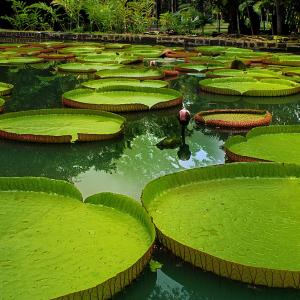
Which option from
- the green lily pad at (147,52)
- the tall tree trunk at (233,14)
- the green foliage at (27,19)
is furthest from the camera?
the green foliage at (27,19)

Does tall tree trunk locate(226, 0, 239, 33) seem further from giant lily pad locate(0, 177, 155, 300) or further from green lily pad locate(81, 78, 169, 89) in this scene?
giant lily pad locate(0, 177, 155, 300)

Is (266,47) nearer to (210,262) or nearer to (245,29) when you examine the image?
(245,29)

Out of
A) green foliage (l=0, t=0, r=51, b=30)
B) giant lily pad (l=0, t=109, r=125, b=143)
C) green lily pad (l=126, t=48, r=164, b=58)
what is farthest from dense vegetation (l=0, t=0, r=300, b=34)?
giant lily pad (l=0, t=109, r=125, b=143)

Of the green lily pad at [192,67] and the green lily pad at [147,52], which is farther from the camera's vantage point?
the green lily pad at [147,52]

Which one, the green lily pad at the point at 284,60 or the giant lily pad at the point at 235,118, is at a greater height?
the green lily pad at the point at 284,60

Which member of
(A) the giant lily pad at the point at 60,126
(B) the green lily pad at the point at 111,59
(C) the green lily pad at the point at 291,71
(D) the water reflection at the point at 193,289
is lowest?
(D) the water reflection at the point at 193,289

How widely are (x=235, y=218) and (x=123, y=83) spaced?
479cm

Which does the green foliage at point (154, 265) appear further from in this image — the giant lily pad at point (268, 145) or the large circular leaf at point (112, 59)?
the large circular leaf at point (112, 59)

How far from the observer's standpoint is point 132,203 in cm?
268

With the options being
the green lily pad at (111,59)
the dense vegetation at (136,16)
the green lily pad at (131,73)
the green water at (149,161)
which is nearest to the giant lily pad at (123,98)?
the green water at (149,161)

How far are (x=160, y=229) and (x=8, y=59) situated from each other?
882 centimetres

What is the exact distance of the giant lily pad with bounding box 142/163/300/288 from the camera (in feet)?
7.30

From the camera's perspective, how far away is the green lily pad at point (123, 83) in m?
6.99

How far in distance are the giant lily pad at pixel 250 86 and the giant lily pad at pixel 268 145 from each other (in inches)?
91.1
